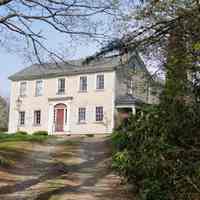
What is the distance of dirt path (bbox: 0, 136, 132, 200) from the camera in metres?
11.0

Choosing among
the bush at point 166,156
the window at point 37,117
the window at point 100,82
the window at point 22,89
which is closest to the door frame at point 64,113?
the window at point 37,117

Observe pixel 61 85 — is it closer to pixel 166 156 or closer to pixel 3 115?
pixel 3 115

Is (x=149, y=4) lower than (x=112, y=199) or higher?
higher

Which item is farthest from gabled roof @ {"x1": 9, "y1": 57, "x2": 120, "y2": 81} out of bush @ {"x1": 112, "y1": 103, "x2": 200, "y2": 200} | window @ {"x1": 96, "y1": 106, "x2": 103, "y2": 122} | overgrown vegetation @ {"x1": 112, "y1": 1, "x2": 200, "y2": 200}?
overgrown vegetation @ {"x1": 112, "y1": 1, "x2": 200, "y2": 200}

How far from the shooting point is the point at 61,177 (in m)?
13.7

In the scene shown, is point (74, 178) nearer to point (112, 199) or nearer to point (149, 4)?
point (112, 199)

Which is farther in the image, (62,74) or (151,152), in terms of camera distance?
(62,74)

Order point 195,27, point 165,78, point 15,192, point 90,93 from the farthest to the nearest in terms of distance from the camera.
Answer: point 90,93 < point 15,192 < point 165,78 < point 195,27

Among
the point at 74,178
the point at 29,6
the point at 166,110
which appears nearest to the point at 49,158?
the point at 74,178

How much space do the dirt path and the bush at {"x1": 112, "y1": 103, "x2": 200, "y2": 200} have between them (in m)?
1.08

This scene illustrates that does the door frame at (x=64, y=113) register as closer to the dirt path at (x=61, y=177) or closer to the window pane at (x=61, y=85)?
the window pane at (x=61, y=85)

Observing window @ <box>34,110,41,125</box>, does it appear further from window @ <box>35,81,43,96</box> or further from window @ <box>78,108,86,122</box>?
window @ <box>78,108,86,122</box>

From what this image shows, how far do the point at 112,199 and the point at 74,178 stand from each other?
318 centimetres

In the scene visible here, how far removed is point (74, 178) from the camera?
1347cm
